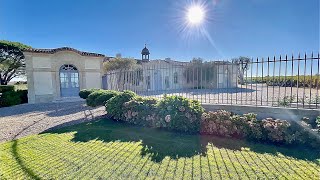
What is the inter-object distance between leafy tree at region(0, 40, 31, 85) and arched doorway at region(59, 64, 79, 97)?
892 centimetres

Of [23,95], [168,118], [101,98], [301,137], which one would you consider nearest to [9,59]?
[23,95]

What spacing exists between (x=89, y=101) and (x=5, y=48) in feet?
59.2

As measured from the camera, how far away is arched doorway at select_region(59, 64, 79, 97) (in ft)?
52.5

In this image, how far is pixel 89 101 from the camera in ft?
31.4

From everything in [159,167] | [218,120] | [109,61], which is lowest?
[159,167]

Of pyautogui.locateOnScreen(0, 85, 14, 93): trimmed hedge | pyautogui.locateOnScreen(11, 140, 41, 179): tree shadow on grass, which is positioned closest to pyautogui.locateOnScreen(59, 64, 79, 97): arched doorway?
pyautogui.locateOnScreen(0, 85, 14, 93): trimmed hedge

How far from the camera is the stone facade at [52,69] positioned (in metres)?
14.6

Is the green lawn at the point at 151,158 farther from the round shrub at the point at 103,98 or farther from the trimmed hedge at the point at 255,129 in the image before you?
the round shrub at the point at 103,98

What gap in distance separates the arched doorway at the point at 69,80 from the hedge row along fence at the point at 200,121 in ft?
35.1

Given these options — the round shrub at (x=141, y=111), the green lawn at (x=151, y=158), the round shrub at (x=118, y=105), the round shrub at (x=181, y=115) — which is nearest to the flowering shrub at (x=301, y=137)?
the green lawn at (x=151, y=158)

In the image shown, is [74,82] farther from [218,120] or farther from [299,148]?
[299,148]

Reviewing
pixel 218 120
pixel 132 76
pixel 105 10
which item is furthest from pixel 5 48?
pixel 218 120

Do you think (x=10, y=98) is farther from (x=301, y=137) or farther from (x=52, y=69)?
(x=301, y=137)

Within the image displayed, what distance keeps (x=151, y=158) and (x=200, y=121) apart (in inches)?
83.7
